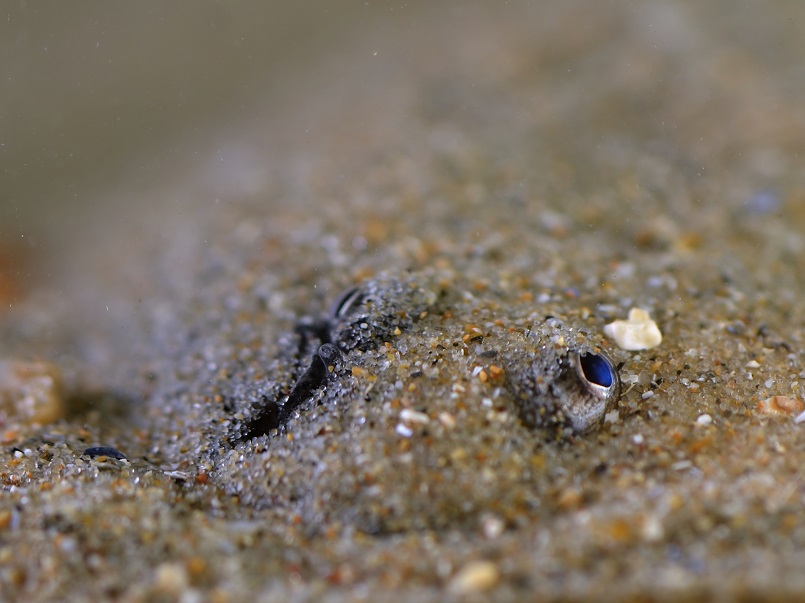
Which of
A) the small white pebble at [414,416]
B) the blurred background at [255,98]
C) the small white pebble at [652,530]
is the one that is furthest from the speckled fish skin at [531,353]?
the blurred background at [255,98]

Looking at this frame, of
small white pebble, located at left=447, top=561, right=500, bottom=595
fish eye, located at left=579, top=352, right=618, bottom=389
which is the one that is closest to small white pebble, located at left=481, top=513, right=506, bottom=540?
small white pebble, located at left=447, top=561, right=500, bottom=595

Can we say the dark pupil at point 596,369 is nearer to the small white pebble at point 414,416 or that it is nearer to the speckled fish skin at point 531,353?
the speckled fish skin at point 531,353

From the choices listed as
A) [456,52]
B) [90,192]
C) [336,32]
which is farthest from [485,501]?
[336,32]

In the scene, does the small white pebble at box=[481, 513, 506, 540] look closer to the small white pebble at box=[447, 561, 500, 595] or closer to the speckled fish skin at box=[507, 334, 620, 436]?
the small white pebble at box=[447, 561, 500, 595]

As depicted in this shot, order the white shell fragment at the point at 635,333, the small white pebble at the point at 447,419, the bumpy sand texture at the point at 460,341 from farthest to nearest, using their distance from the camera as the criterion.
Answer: the white shell fragment at the point at 635,333, the small white pebble at the point at 447,419, the bumpy sand texture at the point at 460,341

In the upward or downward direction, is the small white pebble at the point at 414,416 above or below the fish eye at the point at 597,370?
above

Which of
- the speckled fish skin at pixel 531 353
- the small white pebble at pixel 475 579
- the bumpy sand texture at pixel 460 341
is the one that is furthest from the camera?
the speckled fish skin at pixel 531 353

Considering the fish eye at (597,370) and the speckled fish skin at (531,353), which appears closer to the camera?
the speckled fish skin at (531,353)
